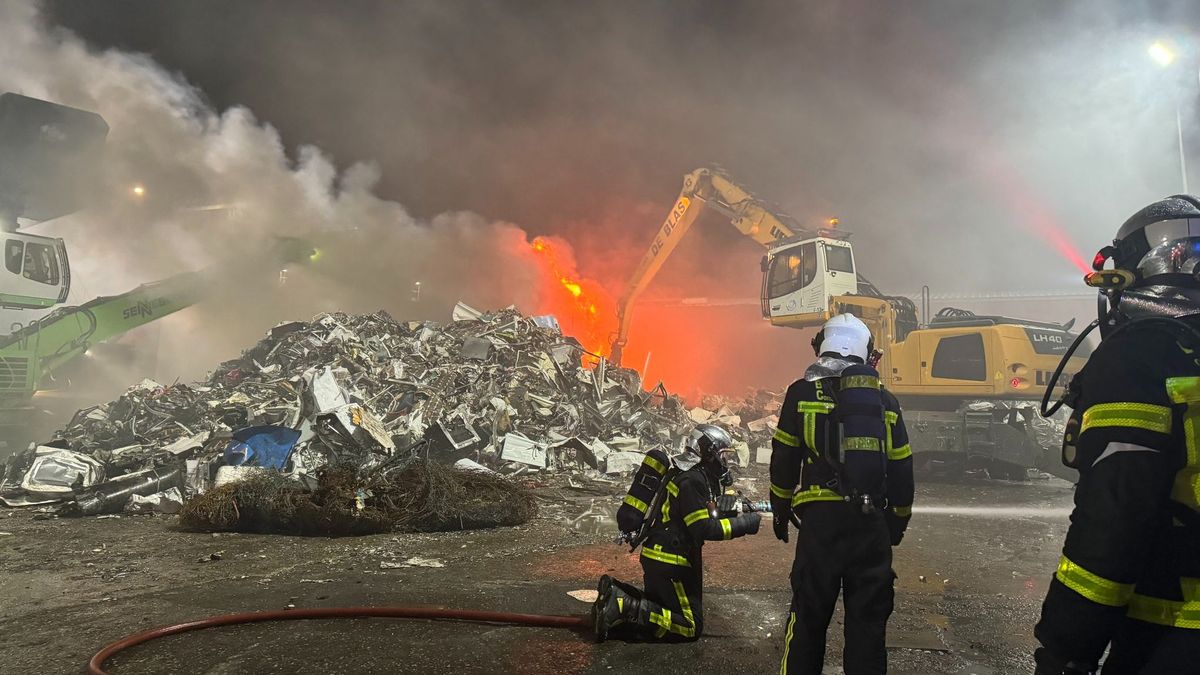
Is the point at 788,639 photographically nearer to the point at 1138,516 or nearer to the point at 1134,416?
the point at 1138,516

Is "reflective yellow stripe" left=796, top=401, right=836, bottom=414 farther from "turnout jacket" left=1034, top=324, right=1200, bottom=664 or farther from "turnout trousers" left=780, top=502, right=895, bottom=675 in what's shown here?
"turnout jacket" left=1034, top=324, right=1200, bottom=664

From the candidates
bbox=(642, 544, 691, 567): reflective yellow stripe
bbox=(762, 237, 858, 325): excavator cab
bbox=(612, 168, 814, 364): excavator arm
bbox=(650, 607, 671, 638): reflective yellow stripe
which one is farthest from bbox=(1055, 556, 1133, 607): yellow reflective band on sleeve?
bbox=(612, 168, 814, 364): excavator arm

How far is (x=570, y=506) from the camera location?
775cm

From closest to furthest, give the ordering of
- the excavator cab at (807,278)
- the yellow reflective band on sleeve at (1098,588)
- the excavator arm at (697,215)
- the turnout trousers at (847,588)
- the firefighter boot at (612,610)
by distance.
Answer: the yellow reflective band on sleeve at (1098,588)
the turnout trousers at (847,588)
the firefighter boot at (612,610)
the excavator cab at (807,278)
the excavator arm at (697,215)

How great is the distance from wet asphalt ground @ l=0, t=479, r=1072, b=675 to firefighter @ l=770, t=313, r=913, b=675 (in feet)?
2.80

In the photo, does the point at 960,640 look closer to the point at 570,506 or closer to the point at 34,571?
the point at 570,506

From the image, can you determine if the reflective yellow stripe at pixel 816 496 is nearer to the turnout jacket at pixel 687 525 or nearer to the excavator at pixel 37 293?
the turnout jacket at pixel 687 525

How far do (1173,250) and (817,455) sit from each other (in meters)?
1.36

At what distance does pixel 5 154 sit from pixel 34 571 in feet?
38.1

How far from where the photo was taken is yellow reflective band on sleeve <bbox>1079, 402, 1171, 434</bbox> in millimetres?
1387

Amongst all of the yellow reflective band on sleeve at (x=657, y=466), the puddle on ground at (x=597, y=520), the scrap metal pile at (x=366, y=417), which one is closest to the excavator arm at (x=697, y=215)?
the scrap metal pile at (x=366, y=417)

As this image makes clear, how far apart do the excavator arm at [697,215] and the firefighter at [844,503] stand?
34.0 feet

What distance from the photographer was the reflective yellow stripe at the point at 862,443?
251 cm

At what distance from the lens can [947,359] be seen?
33.3 feet
